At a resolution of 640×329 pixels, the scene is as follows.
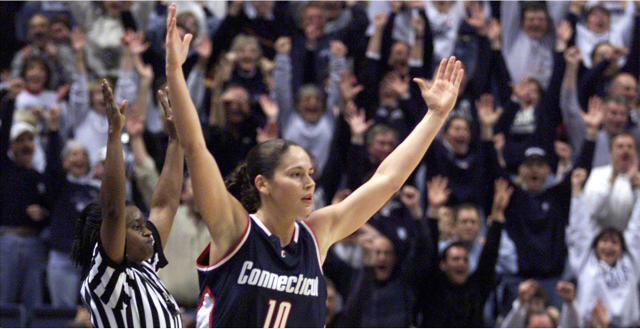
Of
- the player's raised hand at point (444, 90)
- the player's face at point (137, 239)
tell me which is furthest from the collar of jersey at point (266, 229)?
the player's raised hand at point (444, 90)

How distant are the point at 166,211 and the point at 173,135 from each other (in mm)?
317

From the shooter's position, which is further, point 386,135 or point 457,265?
point 386,135

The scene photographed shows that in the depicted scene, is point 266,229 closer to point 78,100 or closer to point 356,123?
point 356,123

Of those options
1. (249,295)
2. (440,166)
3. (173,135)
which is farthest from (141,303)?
(440,166)

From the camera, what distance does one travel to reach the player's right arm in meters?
3.48

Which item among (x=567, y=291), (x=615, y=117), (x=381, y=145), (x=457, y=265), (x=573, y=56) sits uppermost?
(x=573, y=56)

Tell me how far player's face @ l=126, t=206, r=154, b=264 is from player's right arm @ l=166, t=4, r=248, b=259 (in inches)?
15.5

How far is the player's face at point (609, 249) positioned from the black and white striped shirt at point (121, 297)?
4.66 m

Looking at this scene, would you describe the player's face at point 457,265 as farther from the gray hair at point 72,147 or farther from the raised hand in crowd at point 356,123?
the gray hair at point 72,147

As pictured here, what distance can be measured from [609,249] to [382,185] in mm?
4223

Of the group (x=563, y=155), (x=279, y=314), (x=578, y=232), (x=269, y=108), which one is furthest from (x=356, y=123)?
(x=279, y=314)

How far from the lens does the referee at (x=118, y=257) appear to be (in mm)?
3660

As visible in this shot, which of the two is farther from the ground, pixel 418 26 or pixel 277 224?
pixel 418 26

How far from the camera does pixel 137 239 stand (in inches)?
155
